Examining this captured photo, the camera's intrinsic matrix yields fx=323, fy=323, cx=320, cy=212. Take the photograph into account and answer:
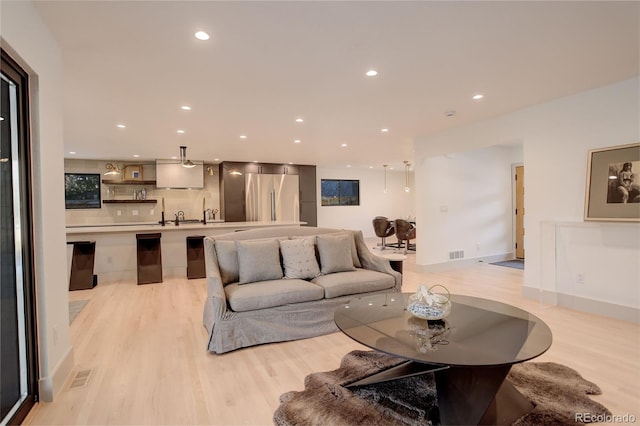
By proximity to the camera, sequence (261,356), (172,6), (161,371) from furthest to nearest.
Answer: (261,356)
(161,371)
(172,6)

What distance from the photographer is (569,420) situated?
1.80 m

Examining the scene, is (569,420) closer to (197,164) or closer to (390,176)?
(197,164)

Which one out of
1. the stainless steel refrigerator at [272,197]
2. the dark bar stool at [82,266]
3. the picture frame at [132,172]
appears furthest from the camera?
the stainless steel refrigerator at [272,197]

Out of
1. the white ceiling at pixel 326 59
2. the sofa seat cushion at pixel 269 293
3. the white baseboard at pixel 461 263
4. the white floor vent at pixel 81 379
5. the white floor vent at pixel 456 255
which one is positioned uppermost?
the white ceiling at pixel 326 59

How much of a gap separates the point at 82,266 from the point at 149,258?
92 cm

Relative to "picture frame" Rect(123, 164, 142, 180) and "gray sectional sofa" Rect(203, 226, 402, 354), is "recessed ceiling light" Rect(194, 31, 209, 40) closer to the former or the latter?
"gray sectional sofa" Rect(203, 226, 402, 354)

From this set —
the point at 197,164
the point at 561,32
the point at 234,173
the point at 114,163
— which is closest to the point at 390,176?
the point at 234,173

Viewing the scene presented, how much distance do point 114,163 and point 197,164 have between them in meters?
1.93

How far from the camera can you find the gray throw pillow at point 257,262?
3162 millimetres

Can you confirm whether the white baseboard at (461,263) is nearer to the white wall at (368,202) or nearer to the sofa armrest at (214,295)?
the sofa armrest at (214,295)

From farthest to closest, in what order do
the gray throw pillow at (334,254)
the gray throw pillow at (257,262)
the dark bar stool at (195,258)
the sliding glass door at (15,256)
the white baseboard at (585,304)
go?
the dark bar stool at (195,258) → the gray throw pillow at (334,254) → the white baseboard at (585,304) → the gray throw pillow at (257,262) → the sliding glass door at (15,256)

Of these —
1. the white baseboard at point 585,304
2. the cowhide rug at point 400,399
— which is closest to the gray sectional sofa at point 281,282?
the cowhide rug at point 400,399

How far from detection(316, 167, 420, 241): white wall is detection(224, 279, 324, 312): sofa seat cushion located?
7.18 metres

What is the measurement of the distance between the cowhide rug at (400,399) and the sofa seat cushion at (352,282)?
2.80 ft
